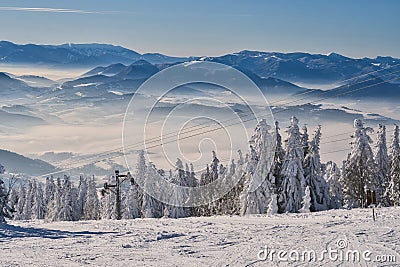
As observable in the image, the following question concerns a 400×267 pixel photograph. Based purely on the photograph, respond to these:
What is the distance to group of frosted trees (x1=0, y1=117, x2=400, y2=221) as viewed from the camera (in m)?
48.7

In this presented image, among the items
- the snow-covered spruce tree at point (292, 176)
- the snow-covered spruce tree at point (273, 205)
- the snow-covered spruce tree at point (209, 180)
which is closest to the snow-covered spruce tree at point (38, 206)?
the snow-covered spruce tree at point (209, 180)

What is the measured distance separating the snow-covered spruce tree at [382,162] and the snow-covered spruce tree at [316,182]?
1096 centimetres

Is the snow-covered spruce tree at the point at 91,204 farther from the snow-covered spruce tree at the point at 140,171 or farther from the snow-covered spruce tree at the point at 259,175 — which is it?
the snow-covered spruce tree at the point at 259,175

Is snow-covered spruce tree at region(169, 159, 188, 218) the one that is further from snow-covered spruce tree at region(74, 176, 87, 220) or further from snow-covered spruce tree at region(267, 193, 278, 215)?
snow-covered spruce tree at region(74, 176, 87, 220)

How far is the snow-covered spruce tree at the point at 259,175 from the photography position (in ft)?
159

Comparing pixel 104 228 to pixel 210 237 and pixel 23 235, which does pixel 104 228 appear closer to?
pixel 23 235

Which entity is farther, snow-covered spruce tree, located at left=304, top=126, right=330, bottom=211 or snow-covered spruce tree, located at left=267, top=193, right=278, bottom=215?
snow-covered spruce tree, located at left=304, top=126, right=330, bottom=211

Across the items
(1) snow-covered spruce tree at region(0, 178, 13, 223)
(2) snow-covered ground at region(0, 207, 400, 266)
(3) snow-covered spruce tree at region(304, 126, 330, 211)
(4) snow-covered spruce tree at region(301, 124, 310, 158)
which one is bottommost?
(2) snow-covered ground at region(0, 207, 400, 266)

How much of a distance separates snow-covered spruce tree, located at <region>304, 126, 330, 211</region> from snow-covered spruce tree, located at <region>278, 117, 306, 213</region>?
117 centimetres

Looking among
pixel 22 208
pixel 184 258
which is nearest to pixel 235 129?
pixel 184 258

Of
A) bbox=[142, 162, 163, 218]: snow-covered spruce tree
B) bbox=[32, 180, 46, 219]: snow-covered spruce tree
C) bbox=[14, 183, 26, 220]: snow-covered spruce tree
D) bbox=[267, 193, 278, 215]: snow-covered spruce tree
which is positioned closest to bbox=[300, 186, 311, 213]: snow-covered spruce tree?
bbox=[267, 193, 278, 215]: snow-covered spruce tree

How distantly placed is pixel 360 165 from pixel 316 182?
840cm

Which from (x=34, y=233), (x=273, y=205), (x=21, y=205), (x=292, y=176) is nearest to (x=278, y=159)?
(x=292, y=176)

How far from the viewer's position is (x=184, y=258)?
19188 millimetres
